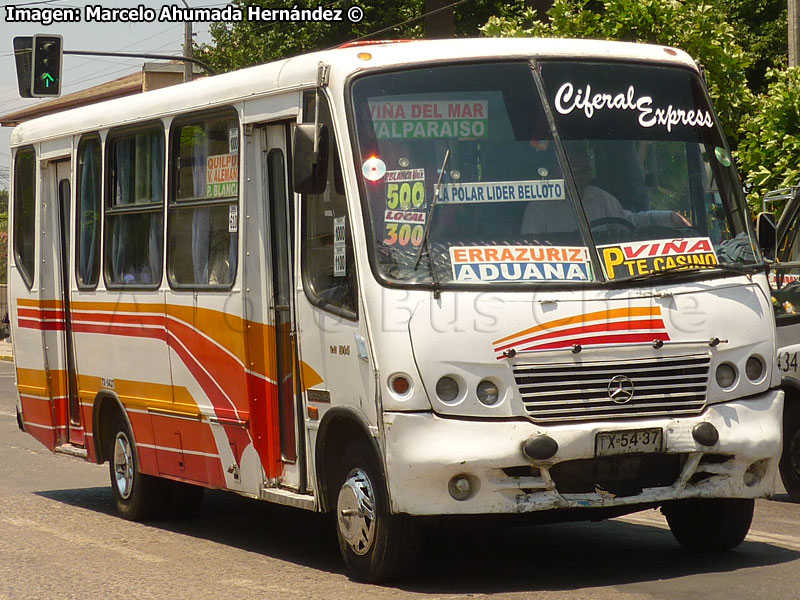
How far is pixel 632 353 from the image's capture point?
25.2 feet

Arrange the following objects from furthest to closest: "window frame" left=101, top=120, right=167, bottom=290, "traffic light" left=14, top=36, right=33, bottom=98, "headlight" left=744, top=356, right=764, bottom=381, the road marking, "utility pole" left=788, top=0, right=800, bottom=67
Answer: "traffic light" left=14, top=36, right=33, bottom=98 → "utility pole" left=788, top=0, right=800, bottom=67 → "window frame" left=101, top=120, right=167, bottom=290 → the road marking → "headlight" left=744, top=356, right=764, bottom=381

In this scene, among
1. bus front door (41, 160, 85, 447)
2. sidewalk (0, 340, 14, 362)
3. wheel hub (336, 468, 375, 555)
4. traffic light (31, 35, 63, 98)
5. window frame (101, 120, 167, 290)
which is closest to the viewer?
wheel hub (336, 468, 375, 555)

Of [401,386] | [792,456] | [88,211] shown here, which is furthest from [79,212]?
[792,456]

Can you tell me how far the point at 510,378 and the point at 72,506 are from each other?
550cm

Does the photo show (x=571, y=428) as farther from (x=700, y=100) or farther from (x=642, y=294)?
(x=700, y=100)

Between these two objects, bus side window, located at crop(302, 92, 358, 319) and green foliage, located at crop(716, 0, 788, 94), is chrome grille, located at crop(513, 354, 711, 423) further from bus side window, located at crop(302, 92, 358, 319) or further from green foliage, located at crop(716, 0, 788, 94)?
green foliage, located at crop(716, 0, 788, 94)

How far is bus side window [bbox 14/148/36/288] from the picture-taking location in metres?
12.8

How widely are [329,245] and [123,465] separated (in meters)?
3.80

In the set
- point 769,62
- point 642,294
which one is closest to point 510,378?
point 642,294

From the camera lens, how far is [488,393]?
748cm

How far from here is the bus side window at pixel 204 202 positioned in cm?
951

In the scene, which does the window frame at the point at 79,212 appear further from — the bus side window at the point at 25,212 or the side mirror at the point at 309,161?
the side mirror at the point at 309,161

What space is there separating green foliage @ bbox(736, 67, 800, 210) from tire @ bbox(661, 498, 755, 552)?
763 centimetres

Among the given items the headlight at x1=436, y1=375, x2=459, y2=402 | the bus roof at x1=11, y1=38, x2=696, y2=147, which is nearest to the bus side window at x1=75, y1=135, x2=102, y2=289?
the bus roof at x1=11, y1=38, x2=696, y2=147
